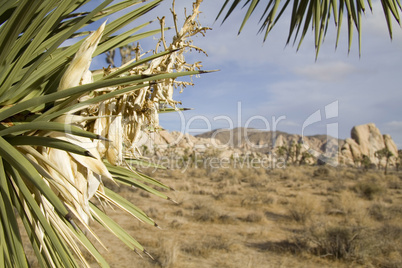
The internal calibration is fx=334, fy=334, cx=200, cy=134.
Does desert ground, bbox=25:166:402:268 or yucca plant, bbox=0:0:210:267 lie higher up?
yucca plant, bbox=0:0:210:267

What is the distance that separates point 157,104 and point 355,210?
10391 millimetres

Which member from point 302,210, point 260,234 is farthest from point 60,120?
point 302,210

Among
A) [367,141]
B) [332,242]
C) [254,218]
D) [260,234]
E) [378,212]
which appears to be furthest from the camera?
[367,141]

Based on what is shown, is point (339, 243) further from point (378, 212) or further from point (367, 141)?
point (367, 141)

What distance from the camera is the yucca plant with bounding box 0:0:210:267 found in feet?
2.79

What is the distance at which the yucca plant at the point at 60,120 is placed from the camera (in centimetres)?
85

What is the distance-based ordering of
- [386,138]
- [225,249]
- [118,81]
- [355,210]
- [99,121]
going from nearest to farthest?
[118,81] → [99,121] → [225,249] → [355,210] → [386,138]

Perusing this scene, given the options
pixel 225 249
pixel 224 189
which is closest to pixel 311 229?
pixel 225 249

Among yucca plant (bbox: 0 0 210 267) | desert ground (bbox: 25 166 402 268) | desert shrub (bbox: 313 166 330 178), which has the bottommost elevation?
desert ground (bbox: 25 166 402 268)

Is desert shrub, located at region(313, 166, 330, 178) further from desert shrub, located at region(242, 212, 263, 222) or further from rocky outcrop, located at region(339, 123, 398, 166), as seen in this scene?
rocky outcrop, located at region(339, 123, 398, 166)

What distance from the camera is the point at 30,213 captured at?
1.05m

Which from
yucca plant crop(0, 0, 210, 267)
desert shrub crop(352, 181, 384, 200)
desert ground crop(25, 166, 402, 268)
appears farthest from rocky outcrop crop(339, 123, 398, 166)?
yucca plant crop(0, 0, 210, 267)

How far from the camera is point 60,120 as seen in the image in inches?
36.1

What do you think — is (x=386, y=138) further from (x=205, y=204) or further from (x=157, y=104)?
(x=157, y=104)
